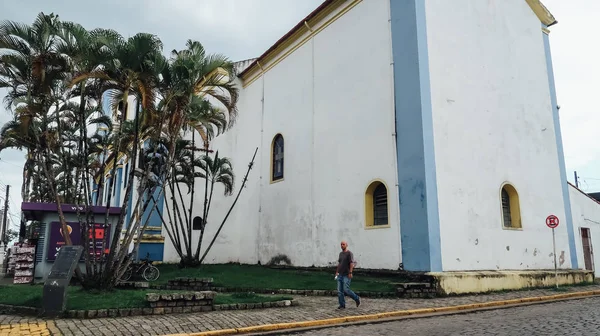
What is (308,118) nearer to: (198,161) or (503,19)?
(198,161)

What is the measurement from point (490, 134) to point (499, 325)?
8506mm

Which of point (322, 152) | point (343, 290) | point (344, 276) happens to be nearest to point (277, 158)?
point (322, 152)

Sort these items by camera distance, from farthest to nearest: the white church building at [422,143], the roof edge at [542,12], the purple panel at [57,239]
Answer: the roof edge at [542,12], the purple panel at [57,239], the white church building at [422,143]

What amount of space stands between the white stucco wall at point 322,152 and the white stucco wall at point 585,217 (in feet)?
29.4

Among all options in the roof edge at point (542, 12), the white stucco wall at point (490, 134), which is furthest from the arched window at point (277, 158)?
the roof edge at point (542, 12)

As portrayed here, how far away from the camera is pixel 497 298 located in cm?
1154

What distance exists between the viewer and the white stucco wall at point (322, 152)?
47.6ft

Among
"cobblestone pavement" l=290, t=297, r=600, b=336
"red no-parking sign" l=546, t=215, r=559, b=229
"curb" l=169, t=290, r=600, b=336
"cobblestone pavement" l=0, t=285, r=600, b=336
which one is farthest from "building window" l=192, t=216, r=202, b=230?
"cobblestone pavement" l=290, t=297, r=600, b=336

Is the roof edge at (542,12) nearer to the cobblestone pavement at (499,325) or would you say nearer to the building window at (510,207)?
the building window at (510,207)

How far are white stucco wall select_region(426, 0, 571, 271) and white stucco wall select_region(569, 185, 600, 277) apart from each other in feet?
7.06

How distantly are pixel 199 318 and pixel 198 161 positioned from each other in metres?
10.9

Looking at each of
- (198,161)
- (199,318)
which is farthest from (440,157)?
(198,161)

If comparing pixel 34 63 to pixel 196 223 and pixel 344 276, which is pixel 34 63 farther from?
pixel 196 223

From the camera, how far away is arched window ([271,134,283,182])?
19938mm
